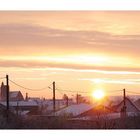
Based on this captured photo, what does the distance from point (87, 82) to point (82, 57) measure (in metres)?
0.20

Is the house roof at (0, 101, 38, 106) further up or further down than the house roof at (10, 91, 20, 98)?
further down

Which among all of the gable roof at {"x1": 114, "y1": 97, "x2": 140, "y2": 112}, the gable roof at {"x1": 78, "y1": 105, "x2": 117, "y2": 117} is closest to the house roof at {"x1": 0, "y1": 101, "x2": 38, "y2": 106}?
the gable roof at {"x1": 78, "y1": 105, "x2": 117, "y2": 117}

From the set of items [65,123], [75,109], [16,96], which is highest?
[16,96]

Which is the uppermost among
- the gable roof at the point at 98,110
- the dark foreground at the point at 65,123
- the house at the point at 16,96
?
the house at the point at 16,96

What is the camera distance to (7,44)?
17859 millimetres

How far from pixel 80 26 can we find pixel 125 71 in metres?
0.49

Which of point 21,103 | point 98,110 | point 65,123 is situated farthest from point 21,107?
point 98,110

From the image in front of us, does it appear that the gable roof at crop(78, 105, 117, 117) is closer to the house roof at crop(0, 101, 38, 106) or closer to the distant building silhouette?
the house roof at crop(0, 101, 38, 106)

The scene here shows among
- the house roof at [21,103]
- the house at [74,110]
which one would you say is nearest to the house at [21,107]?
the house roof at [21,103]

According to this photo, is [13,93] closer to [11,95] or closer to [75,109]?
[11,95]

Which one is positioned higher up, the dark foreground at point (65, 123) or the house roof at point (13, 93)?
the house roof at point (13, 93)

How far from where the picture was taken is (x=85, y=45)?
1786cm

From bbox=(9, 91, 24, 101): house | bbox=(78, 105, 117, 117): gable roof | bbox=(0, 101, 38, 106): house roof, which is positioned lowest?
bbox=(78, 105, 117, 117): gable roof

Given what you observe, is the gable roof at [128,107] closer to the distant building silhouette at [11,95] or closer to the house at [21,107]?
the house at [21,107]
